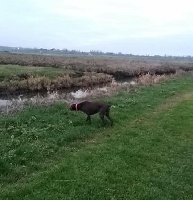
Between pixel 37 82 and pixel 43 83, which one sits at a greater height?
pixel 37 82

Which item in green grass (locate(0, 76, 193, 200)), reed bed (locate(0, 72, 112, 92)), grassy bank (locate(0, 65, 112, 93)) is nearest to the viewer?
green grass (locate(0, 76, 193, 200))

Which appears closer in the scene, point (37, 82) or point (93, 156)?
point (93, 156)

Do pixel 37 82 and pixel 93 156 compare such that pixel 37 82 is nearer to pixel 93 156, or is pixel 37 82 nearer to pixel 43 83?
pixel 43 83

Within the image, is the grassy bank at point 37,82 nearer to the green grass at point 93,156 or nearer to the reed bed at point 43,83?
the reed bed at point 43,83

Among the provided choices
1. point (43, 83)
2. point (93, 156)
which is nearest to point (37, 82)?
point (43, 83)

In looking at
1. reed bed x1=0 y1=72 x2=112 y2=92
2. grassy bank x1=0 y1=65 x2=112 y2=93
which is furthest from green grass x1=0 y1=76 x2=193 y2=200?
grassy bank x1=0 y1=65 x2=112 y2=93

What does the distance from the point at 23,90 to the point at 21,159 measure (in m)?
24.0

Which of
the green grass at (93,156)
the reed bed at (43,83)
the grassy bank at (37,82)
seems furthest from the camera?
the grassy bank at (37,82)

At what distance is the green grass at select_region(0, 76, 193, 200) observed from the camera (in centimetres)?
1012

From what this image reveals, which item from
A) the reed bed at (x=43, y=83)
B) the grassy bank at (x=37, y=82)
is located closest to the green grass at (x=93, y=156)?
the reed bed at (x=43, y=83)

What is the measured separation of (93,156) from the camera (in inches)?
499

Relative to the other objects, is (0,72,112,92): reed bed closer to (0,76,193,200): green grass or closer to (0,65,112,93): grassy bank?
(0,65,112,93): grassy bank

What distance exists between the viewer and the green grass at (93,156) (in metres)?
10.1

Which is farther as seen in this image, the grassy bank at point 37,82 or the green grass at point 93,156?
the grassy bank at point 37,82
